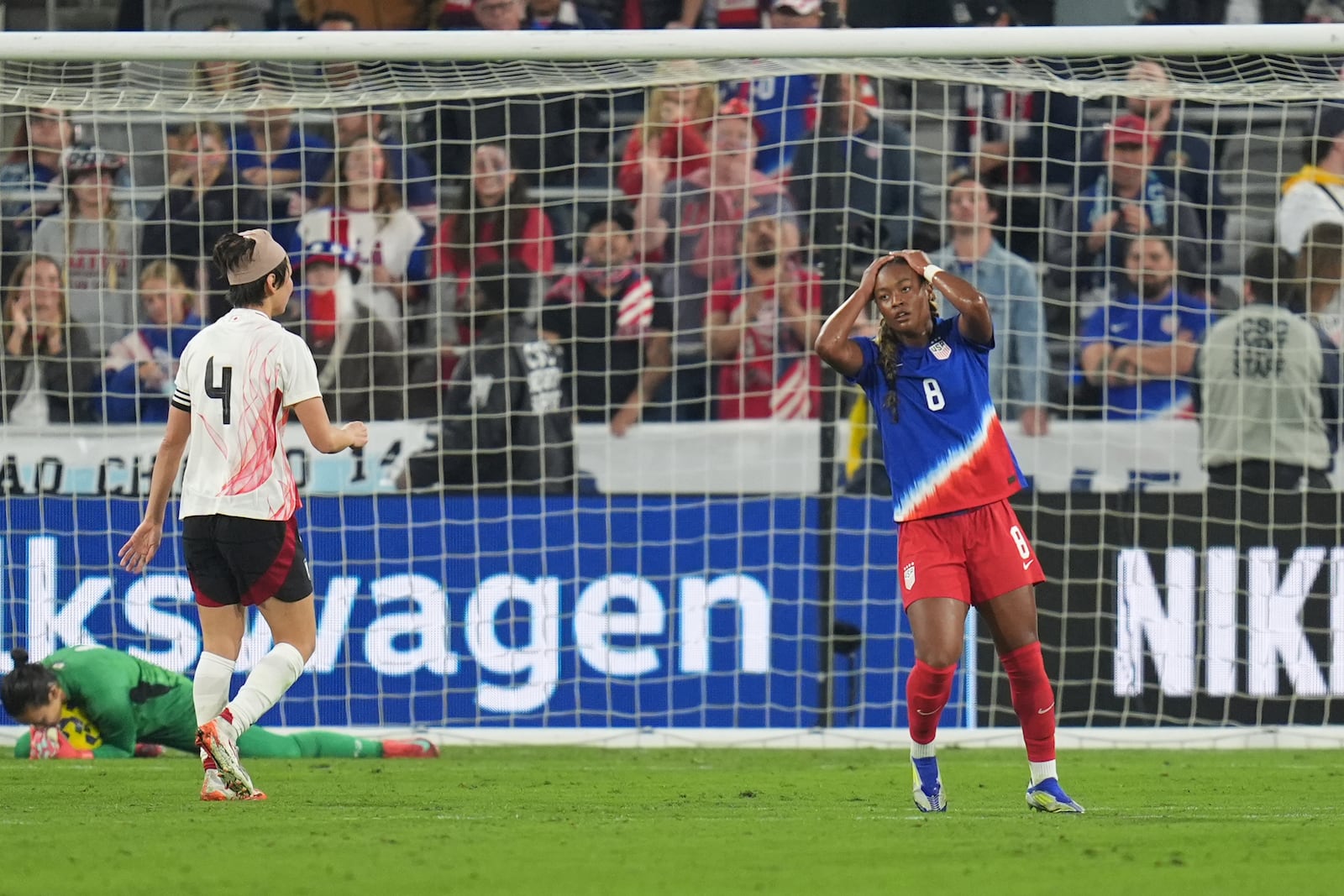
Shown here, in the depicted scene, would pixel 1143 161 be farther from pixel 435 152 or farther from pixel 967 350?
pixel 967 350

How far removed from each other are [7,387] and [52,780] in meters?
3.79

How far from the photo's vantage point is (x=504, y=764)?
9.12 meters

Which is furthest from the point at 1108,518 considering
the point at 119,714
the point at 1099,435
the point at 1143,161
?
the point at 119,714

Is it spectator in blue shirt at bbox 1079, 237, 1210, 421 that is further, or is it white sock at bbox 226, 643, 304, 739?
spectator in blue shirt at bbox 1079, 237, 1210, 421

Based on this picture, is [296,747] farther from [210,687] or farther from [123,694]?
[210,687]

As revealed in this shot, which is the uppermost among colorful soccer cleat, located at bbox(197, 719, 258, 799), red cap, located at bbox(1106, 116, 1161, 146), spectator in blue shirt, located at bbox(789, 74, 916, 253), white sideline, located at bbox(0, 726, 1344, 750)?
red cap, located at bbox(1106, 116, 1161, 146)

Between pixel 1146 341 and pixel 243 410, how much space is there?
6149 millimetres

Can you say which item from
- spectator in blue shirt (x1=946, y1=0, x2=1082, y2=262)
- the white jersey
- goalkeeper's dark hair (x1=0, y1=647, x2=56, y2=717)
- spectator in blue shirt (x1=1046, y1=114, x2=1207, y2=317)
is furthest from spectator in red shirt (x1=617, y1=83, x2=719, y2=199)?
the white jersey

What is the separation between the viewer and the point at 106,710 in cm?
906

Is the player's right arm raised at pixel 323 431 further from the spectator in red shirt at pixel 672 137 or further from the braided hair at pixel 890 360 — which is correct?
the spectator in red shirt at pixel 672 137

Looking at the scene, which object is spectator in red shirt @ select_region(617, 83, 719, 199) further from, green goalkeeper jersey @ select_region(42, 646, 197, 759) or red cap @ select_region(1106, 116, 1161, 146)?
green goalkeeper jersey @ select_region(42, 646, 197, 759)

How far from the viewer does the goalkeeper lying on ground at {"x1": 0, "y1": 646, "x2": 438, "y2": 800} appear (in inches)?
351

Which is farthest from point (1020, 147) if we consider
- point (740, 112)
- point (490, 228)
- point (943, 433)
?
point (943, 433)

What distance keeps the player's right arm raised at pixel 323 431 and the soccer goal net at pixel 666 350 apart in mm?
3388
